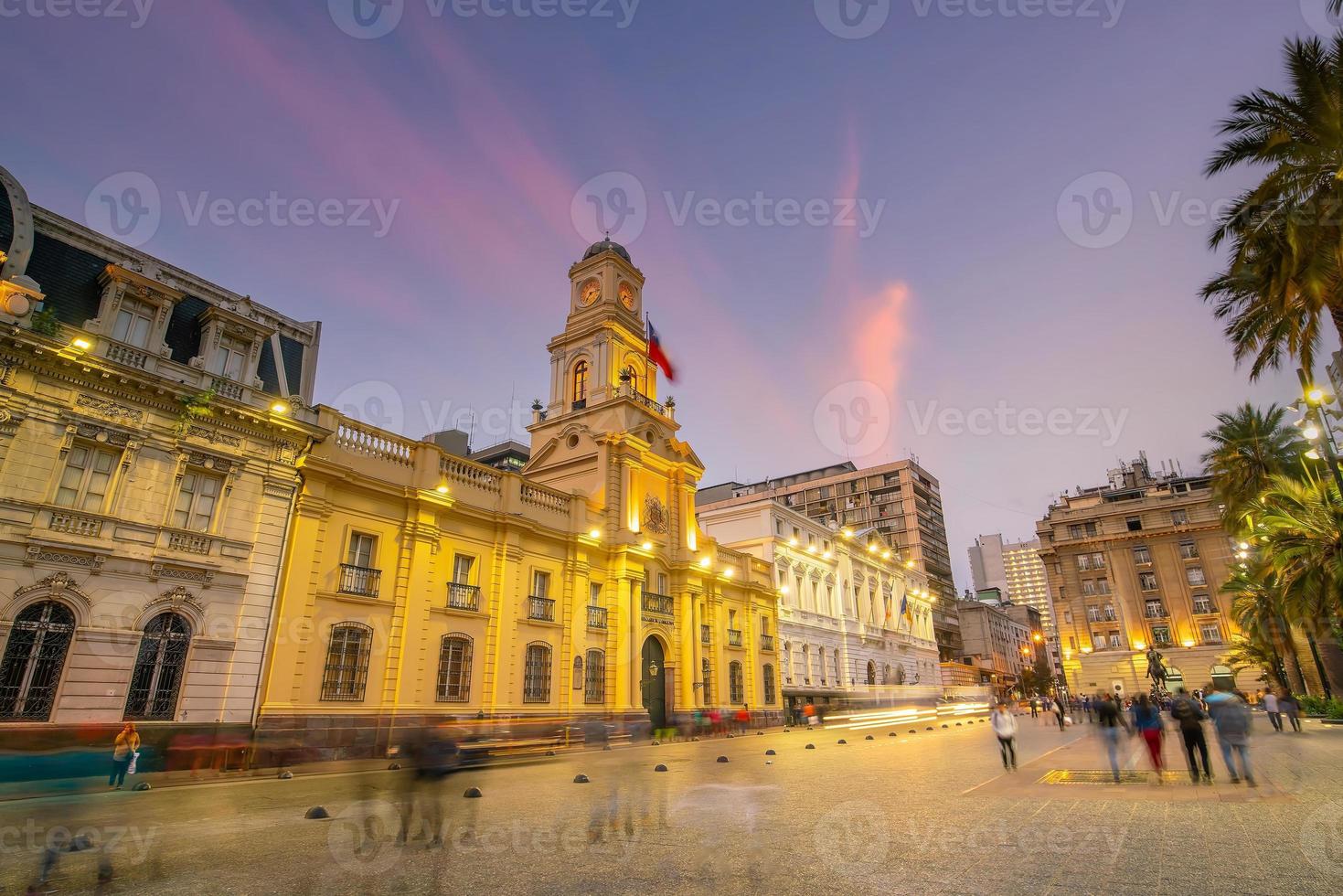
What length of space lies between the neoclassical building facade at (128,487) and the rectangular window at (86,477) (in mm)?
35

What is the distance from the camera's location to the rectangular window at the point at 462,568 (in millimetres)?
24406

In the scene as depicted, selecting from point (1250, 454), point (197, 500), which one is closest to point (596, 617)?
point (197, 500)

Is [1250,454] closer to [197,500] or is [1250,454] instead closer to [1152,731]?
[1152,731]

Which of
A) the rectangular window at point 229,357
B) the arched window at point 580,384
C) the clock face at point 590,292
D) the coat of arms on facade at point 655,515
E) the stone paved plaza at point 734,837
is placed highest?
the clock face at point 590,292

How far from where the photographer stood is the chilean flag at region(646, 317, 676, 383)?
38375 millimetres

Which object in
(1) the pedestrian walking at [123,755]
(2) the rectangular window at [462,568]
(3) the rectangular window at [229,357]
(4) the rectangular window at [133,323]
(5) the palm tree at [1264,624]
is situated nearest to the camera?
(1) the pedestrian walking at [123,755]

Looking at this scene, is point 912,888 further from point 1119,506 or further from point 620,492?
point 1119,506

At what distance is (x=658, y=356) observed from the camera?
38719mm

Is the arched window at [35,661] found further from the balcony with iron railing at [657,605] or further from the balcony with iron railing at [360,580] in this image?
the balcony with iron railing at [657,605]

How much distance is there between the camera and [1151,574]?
234ft

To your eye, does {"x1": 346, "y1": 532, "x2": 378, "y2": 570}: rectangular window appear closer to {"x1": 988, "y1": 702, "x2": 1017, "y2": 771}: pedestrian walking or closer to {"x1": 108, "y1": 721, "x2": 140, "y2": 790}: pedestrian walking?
{"x1": 108, "y1": 721, "x2": 140, "y2": 790}: pedestrian walking

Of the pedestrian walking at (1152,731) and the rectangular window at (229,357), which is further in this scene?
the rectangular window at (229,357)

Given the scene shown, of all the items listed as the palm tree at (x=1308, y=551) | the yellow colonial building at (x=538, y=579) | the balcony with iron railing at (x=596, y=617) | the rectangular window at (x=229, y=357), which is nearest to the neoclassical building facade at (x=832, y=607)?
the yellow colonial building at (x=538, y=579)

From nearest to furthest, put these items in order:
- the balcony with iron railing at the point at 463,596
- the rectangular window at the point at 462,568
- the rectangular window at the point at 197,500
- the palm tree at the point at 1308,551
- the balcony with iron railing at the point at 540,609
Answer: the rectangular window at the point at 197,500 < the balcony with iron railing at the point at 463,596 < the rectangular window at the point at 462,568 < the palm tree at the point at 1308,551 < the balcony with iron railing at the point at 540,609
